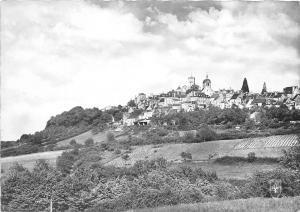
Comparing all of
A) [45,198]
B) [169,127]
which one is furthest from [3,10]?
[169,127]

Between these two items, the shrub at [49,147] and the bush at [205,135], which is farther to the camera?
the bush at [205,135]

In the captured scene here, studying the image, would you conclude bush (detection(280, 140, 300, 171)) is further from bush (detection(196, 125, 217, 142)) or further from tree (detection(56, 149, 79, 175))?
tree (detection(56, 149, 79, 175))

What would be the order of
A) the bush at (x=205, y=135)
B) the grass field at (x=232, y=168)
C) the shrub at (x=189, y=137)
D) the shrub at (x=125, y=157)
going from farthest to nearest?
the shrub at (x=189, y=137) → the bush at (x=205, y=135) → the shrub at (x=125, y=157) → the grass field at (x=232, y=168)

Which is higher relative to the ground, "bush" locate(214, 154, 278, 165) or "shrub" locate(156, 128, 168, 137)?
"shrub" locate(156, 128, 168, 137)

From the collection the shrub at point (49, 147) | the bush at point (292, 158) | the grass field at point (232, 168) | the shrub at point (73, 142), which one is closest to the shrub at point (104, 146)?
the shrub at point (73, 142)

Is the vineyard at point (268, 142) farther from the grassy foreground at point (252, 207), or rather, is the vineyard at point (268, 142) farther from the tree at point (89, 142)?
the grassy foreground at point (252, 207)

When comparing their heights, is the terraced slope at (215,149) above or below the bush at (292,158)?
above

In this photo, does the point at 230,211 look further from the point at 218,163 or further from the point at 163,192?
the point at 218,163

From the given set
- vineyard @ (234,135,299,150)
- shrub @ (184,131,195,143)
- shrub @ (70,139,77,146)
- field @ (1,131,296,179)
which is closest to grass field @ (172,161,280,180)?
field @ (1,131,296,179)

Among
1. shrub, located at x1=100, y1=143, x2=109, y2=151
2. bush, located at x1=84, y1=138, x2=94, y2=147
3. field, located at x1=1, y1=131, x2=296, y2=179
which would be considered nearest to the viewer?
field, located at x1=1, y1=131, x2=296, y2=179

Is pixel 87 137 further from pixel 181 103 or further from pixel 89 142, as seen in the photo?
pixel 181 103

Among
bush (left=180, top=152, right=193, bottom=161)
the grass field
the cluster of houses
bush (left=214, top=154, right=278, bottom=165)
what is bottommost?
the grass field

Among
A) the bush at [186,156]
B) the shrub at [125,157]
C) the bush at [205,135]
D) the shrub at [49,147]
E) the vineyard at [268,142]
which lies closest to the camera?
the shrub at [49,147]
